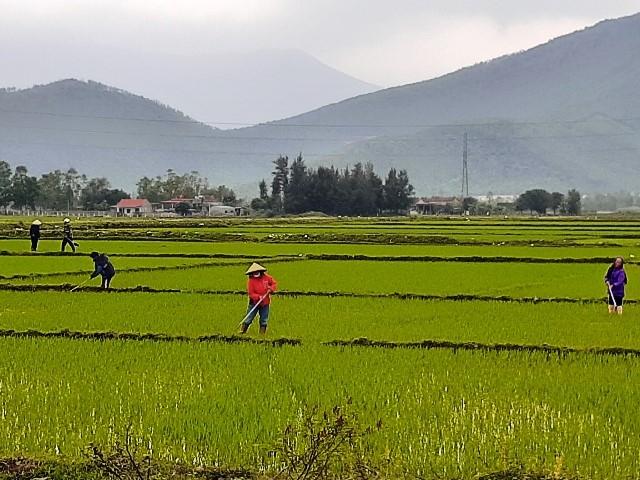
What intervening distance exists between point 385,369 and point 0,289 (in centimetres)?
1071

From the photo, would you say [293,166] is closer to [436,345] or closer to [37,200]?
[37,200]

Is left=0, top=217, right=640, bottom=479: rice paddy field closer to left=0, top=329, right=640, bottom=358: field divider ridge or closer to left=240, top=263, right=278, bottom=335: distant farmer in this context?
left=0, top=329, right=640, bottom=358: field divider ridge

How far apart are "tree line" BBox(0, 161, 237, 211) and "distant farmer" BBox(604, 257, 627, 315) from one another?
89787mm

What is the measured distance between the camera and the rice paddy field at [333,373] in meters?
6.20

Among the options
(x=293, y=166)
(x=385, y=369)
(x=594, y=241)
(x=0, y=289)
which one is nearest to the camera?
(x=385, y=369)

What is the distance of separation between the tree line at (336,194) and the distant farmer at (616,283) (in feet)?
261

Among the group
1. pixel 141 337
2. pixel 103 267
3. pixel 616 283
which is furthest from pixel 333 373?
pixel 103 267

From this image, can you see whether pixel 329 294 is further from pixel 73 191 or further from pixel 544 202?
pixel 73 191

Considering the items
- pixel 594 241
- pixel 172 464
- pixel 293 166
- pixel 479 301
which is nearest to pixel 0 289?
pixel 479 301

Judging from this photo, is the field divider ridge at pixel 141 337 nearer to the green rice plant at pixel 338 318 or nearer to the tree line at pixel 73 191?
the green rice plant at pixel 338 318

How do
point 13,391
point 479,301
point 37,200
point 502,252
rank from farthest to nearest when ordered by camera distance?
point 37,200
point 502,252
point 479,301
point 13,391

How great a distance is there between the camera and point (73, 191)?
119 m

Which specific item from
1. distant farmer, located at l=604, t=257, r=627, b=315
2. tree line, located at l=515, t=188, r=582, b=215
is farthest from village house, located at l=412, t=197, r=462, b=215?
distant farmer, located at l=604, t=257, r=627, b=315

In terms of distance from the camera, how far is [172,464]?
586 cm
